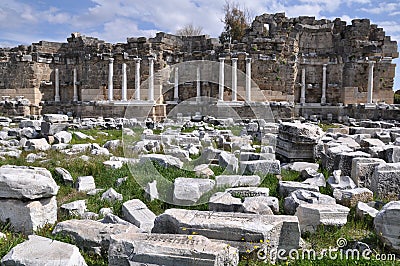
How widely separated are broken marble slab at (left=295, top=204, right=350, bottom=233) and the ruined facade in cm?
1695

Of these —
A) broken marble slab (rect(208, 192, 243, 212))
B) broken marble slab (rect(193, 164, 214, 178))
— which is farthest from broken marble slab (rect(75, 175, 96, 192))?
broken marble slab (rect(208, 192, 243, 212))

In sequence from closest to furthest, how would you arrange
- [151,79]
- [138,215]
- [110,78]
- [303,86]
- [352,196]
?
[138,215]
[352,196]
[151,79]
[110,78]
[303,86]

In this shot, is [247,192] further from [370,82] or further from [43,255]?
[370,82]

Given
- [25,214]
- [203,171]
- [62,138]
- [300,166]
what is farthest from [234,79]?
[25,214]

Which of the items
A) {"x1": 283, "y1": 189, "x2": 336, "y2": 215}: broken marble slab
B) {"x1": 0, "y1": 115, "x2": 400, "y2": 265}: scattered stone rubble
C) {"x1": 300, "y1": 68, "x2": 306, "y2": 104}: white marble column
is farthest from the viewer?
{"x1": 300, "y1": 68, "x2": 306, "y2": 104}: white marble column

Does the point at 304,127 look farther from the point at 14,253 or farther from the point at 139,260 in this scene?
the point at 14,253

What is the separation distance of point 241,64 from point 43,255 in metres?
19.7

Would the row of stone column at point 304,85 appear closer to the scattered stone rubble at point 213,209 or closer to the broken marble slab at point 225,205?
the scattered stone rubble at point 213,209

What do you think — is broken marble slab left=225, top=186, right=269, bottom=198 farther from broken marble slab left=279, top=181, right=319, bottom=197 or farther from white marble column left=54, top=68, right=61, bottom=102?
white marble column left=54, top=68, right=61, bottom=102

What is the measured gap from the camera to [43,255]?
338 cm

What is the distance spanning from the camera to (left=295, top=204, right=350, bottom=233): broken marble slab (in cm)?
465

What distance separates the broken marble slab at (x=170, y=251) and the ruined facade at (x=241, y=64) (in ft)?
57.9

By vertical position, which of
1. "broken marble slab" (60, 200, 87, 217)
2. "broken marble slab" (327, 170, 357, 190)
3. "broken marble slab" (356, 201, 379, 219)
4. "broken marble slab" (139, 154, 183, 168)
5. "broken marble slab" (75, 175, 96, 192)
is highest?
"broken marble slab" (139, 154, 183, 168)

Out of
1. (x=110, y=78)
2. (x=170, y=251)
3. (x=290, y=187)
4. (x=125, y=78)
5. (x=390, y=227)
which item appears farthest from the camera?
(x=125, y=78)
